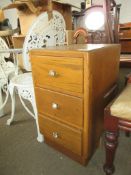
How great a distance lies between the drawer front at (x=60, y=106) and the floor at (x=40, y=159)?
30 cm

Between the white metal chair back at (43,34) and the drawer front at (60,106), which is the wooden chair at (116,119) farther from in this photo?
the white metal chair back at (43,34)

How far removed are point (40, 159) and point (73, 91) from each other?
Answer: 0.55 metres

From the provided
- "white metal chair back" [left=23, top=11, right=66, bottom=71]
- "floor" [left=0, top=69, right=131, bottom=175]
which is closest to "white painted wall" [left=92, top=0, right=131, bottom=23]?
"white metal chair back" [left=23, top=11, right=66, bottom=71]

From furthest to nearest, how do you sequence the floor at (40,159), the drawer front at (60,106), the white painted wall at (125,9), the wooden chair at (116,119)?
the white painted wall at (125,9) → the floor at (40,159) → the drawer front at (60,106) → the wooden chair at (116,119)

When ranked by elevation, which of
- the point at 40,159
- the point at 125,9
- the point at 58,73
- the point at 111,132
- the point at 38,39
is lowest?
the point at 40,159

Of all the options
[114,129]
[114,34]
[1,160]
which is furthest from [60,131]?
[114,34]

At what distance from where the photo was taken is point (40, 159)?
3.42 feet

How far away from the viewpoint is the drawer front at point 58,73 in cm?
76

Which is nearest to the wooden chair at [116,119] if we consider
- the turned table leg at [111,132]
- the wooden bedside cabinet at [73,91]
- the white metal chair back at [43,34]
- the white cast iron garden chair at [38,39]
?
the turned table leg at [111,132]

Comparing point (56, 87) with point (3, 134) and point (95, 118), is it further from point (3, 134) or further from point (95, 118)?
point (3, 134)

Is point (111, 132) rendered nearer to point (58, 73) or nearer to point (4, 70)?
point (58, 73)

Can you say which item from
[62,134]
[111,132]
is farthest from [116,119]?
[62,134]

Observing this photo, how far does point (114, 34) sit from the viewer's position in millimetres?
1408

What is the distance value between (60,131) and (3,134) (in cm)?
62
